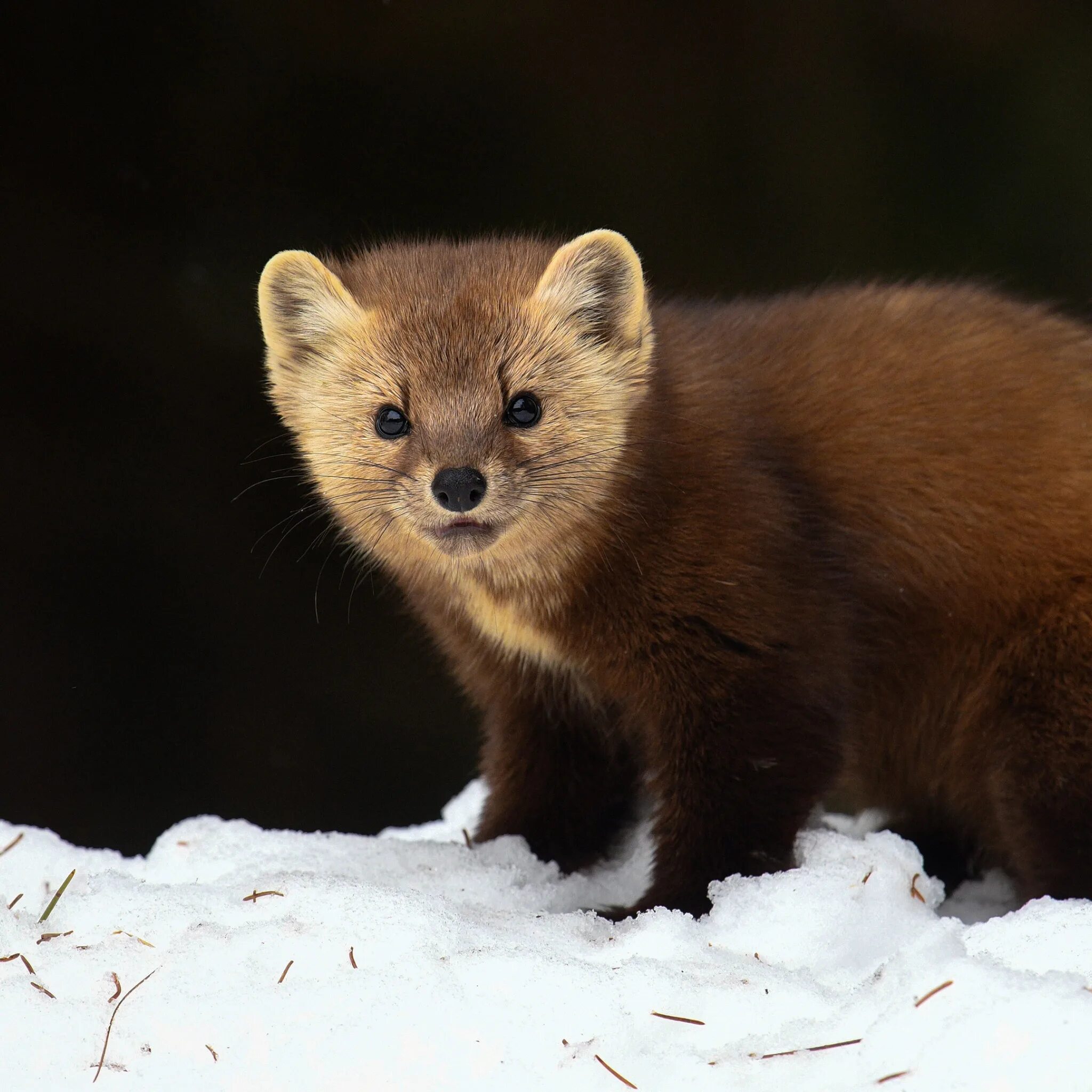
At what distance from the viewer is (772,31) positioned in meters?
8.38

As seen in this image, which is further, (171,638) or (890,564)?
(171,638)

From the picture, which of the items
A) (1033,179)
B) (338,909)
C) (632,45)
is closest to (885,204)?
(1033,179)

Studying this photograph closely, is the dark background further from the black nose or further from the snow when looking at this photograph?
the snow

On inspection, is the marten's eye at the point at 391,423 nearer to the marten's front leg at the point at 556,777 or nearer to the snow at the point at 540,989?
the marten's front leg at the point at 556,777

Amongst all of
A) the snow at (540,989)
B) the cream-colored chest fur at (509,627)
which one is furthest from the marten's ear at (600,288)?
the snow at (540,989)

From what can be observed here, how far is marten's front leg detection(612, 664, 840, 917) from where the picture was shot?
13.2 feet

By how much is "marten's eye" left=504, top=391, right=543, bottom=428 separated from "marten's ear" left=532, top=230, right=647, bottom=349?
11.4 inches

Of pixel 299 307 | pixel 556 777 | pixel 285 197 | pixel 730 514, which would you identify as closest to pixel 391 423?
pixel 299 307

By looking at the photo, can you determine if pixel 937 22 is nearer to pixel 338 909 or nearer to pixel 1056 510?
pixel 1056 510

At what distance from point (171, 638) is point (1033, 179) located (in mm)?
6078

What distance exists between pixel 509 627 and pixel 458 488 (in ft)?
2.32

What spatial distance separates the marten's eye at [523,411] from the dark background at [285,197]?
13.8 ft

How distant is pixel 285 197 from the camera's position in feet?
28.2

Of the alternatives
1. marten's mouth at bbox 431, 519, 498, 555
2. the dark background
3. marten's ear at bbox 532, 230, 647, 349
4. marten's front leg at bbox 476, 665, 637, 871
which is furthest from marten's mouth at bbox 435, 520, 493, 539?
the dark background
